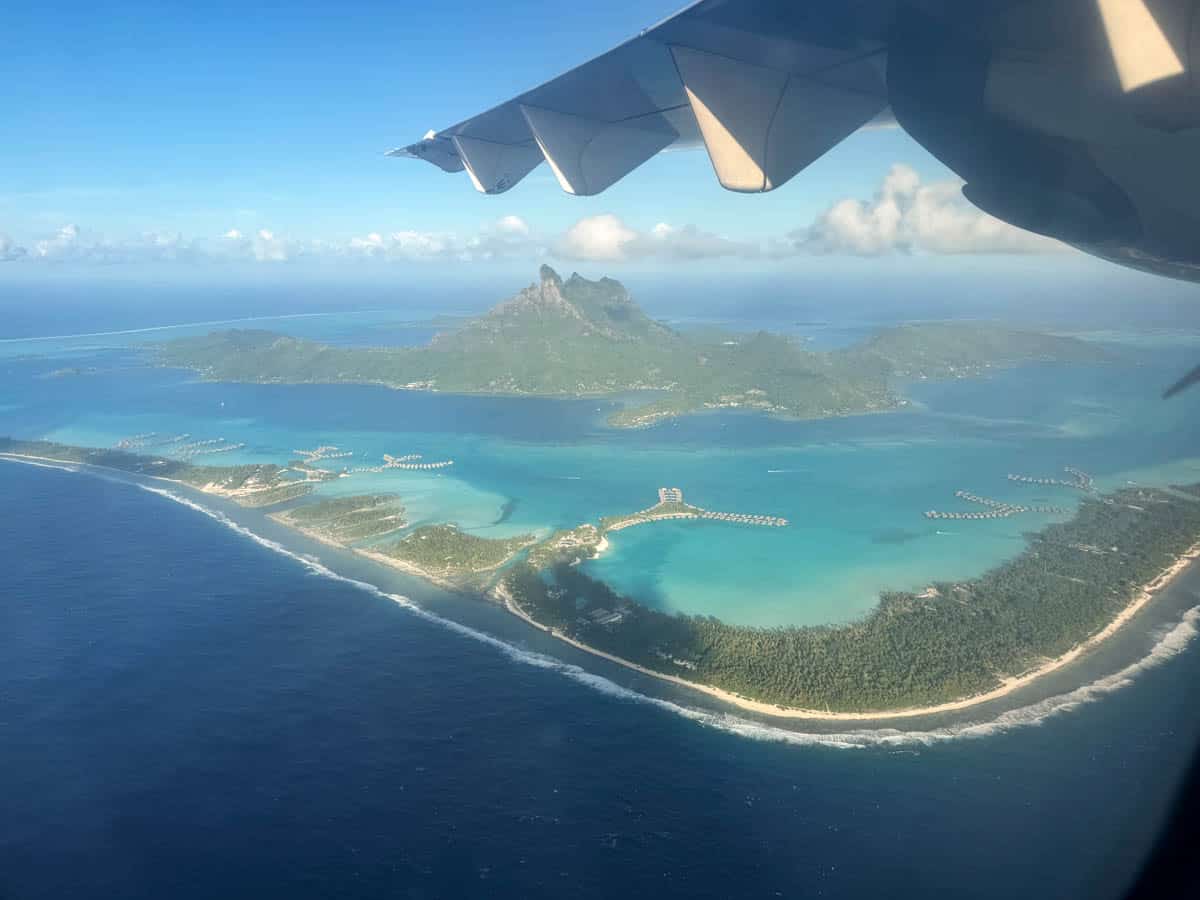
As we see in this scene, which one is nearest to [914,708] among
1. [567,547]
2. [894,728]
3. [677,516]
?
[894,728]

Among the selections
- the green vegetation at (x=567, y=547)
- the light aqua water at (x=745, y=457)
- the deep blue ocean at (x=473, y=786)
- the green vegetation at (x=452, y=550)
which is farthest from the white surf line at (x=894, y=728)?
the green vegetation at (x=567, y=547)

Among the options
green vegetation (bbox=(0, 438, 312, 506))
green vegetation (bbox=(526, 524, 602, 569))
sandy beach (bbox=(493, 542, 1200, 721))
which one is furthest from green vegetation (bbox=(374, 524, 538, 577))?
green vegetation (bbox=(0, 438, 312, 506))

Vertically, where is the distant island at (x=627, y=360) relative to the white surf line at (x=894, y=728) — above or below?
above

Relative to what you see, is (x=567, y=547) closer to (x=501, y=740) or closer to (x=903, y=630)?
(x=501, y=740)

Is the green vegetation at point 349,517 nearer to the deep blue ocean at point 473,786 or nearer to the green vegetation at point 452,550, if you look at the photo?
the green vegetation at point 452,550

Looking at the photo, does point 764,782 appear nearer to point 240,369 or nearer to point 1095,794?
point 1095,794

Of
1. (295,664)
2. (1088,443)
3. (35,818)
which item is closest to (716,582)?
(295,664)
